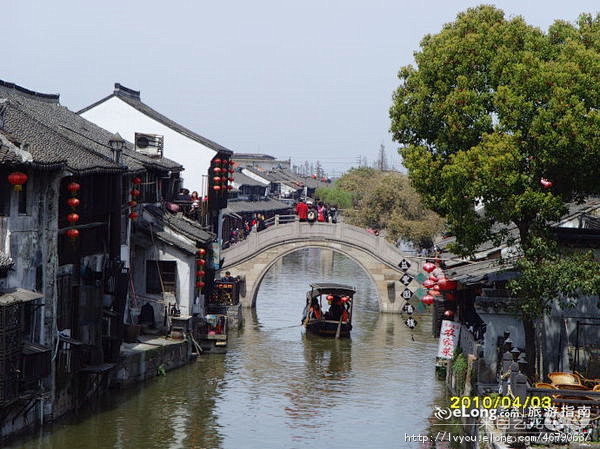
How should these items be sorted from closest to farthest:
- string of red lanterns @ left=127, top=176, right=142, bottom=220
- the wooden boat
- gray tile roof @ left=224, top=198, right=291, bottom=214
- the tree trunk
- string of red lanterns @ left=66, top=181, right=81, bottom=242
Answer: the tree trunk
string of red lanterns @ left=66, top=181, right=81, bottom=242
string of red lanterns @ left=127, top=176, right=142, bottom=220
the wooden boat
gray tile roof @ left=224, top=198, right=291, bottom=214

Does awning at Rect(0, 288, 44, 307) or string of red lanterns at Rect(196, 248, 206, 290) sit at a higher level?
string of red lanterns at Rect(196, 248, 206, 290)

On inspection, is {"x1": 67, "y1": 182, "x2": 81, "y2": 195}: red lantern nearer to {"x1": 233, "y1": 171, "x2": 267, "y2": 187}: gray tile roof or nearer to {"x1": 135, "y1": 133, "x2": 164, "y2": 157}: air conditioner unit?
{"x1": 135, "y1": 133, "x2": 164, "y2": 157}: air conditioner unit

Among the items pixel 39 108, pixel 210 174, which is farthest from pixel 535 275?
pixel 210 174

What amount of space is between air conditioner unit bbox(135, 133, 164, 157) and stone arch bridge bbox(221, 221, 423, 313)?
1011cm

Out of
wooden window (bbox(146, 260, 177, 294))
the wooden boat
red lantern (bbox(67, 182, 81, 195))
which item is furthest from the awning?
the wooden boat

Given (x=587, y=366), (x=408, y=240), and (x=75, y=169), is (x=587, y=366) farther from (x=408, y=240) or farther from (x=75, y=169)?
(x=408, y=240)

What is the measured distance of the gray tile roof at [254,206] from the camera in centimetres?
7507

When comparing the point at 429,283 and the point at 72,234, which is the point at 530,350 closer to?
the point at 429,283

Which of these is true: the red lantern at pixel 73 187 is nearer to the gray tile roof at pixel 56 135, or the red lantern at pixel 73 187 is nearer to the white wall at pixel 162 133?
the gray tile roof at pixel 56 135

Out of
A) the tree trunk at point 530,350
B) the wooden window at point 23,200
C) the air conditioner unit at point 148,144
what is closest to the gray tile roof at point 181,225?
the air conditioner unit at point 148,144

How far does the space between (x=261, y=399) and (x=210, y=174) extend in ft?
65.6

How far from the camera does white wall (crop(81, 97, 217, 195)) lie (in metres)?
48.2

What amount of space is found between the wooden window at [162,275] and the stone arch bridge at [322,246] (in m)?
15.3

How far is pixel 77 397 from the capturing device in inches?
1085
